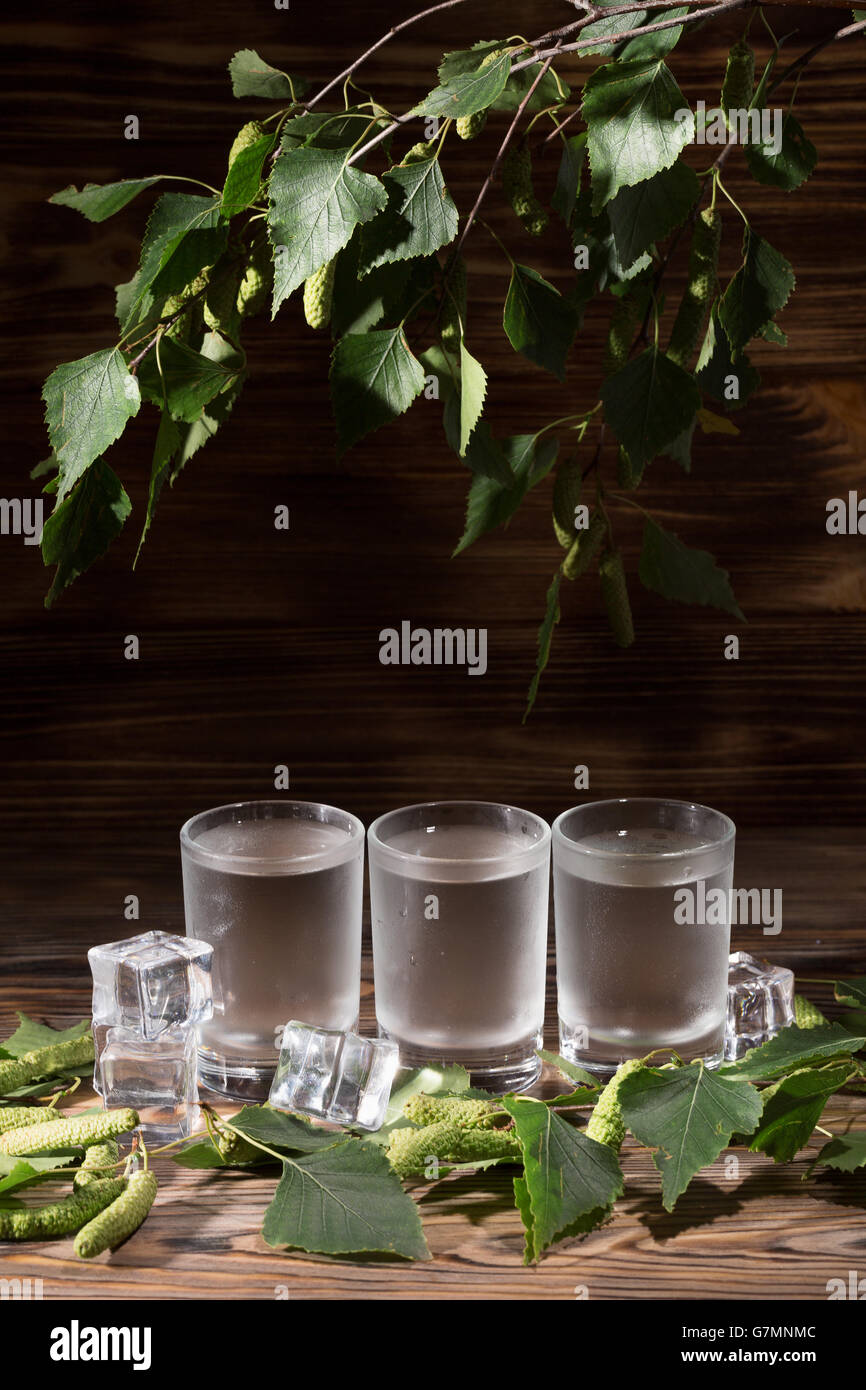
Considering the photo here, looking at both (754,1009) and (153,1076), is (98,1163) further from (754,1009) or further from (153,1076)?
(754,1009)

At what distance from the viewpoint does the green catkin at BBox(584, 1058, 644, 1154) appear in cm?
54

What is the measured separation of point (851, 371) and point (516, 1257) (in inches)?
21.4

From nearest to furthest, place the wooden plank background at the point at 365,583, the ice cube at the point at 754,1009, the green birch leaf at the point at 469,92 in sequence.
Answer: the green birch leaf at the point at 469,92 < the ice cube at the point at 754,1009 < the wooden plank background at the point at 365,583

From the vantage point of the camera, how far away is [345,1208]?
493 mm

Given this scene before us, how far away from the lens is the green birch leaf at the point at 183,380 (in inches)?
19.0

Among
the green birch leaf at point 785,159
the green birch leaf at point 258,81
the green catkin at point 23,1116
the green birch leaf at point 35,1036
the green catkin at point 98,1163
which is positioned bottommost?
the green catkin at point 98,1163

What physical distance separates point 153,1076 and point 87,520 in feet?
0.71

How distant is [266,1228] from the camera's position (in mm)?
485

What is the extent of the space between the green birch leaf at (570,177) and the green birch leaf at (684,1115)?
1.02 feet

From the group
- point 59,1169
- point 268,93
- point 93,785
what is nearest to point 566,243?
point 268,93

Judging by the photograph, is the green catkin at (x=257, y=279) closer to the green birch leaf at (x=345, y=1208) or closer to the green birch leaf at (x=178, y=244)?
the green birch leaf at (x=178, y=244)

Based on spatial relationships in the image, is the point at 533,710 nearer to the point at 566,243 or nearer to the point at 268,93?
the point at 566,243

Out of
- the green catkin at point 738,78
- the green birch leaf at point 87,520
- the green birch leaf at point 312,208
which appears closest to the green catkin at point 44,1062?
the green birch leaf at point 87,520

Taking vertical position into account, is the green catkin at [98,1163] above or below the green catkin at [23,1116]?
below
